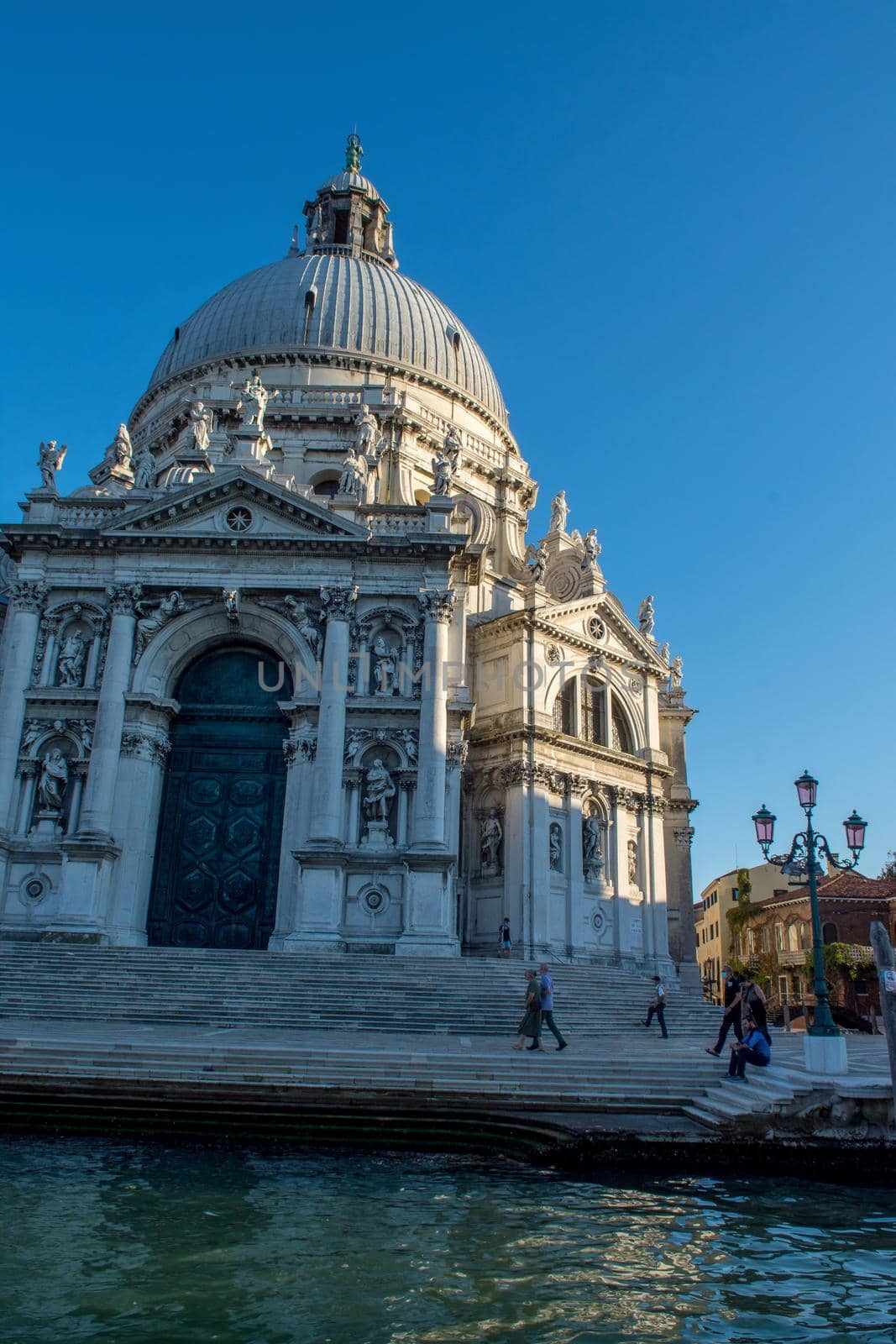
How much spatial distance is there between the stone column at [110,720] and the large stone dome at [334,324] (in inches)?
609

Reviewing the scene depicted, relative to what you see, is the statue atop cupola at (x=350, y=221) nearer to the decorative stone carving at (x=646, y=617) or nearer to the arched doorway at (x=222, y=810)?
the decorative stone carving at (x=646, y=617)

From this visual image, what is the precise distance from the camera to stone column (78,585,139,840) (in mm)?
23562

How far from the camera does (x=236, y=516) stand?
1025 inches

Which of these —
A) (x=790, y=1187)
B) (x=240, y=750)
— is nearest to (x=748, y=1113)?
(x=790, y=1187)

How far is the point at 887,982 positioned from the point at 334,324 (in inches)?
1282

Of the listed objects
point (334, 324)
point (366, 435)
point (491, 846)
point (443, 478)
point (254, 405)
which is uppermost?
point (334, 324)

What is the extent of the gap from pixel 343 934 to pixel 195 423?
14558mm

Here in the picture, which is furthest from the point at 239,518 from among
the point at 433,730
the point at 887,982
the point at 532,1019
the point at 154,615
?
the point at 887,982

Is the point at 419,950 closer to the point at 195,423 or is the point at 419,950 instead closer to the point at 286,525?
the point at 286,525

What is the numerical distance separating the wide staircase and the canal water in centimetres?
768

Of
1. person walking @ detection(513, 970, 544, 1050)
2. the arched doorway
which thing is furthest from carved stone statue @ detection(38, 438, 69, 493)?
person walking @ detection(513, 970, 544, 1050)

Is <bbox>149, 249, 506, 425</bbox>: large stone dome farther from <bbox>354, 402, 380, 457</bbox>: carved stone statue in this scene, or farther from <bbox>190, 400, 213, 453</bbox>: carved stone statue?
<bbox>190, 400, 213, 453</bbox>: carved stone statue

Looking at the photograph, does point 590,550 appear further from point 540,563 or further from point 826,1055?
point 826,1055

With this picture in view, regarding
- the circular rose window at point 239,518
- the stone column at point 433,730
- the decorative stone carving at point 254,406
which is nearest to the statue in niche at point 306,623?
the circular rose window at point 239,518
